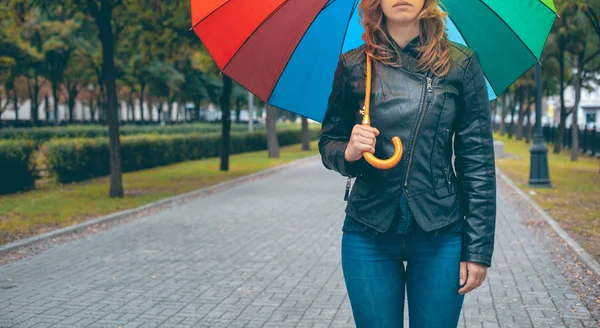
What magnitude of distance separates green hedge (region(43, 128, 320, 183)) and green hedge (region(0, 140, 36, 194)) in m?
1.03

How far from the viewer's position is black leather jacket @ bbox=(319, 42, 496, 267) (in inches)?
103

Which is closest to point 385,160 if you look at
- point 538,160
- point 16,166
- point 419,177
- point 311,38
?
point 419,177

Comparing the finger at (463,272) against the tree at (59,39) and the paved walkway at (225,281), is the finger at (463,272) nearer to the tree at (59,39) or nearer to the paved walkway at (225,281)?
the paved walkway at (225,281)

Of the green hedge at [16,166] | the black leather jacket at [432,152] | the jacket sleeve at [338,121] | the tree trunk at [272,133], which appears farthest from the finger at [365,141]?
the tree trunk at [272,133]

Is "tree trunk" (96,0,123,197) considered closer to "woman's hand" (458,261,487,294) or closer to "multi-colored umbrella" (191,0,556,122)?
"multi-colored umbrella" (191,0,556,122)

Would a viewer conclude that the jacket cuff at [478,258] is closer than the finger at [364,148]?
No

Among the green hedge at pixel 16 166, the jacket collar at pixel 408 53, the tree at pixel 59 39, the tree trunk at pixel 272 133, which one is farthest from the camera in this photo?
the tree at pixel 59 39

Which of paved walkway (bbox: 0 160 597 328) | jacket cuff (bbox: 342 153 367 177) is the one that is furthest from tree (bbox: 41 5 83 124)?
jacket cuff (bbox: 342 153 367 177)

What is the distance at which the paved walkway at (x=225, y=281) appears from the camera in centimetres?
602

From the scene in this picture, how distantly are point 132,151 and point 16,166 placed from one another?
6.52 metres

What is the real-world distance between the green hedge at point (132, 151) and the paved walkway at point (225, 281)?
6.10 meters

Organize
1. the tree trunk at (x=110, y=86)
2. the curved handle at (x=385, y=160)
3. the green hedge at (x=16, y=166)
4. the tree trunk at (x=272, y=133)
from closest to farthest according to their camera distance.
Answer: the curved handle at (x=385, y=160), the tree trunk at (x=110, y=86), the green hedge at (x=16, y=166), the tree trunk at (x=272, y=133)

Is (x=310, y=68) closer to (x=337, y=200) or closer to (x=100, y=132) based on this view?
(x=337, y=200)

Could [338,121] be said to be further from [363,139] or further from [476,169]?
[476,169]
